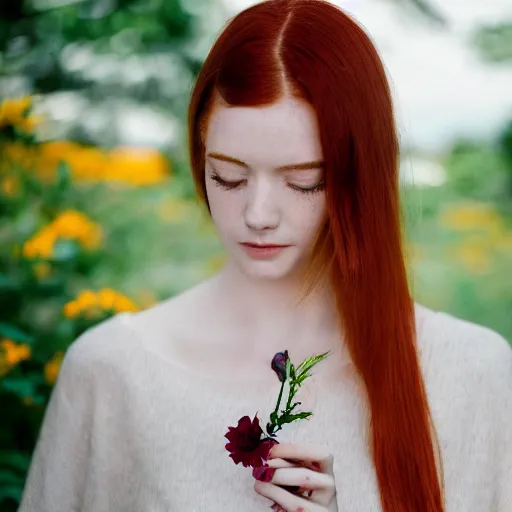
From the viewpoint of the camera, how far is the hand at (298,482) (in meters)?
1.42

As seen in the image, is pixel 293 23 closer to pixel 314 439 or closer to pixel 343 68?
pixel 343 68

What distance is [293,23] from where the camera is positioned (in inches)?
57.7

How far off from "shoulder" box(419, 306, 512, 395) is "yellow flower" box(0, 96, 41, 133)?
3.15ft

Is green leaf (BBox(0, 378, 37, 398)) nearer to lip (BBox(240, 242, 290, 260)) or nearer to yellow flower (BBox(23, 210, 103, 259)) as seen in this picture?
yellow flower (BBox(23, 210, 103, 259))

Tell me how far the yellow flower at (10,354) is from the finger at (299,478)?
82cm

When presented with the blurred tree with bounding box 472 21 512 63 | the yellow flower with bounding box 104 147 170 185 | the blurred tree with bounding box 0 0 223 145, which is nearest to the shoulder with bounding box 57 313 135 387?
the blurred tree with bounding box 0 0 223 145

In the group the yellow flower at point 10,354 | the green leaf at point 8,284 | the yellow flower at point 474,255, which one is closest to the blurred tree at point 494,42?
the yellow flower at point 474,255

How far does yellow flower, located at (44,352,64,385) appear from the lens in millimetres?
2150

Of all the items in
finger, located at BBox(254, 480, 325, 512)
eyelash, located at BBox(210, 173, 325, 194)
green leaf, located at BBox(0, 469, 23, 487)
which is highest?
eyelash, located at BBox(210, 173, 325, 194)

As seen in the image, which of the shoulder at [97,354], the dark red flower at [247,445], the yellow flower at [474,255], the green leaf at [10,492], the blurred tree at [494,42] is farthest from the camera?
the yellow flower at [474,255]

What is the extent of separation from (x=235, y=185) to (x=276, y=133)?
113 millimetres

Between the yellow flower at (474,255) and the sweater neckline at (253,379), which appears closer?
the sweater neckline at (253,379)

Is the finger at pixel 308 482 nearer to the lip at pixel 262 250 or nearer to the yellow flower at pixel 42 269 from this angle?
the lip at pixel 262 250

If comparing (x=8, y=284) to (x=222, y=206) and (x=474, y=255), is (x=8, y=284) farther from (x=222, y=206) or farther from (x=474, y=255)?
(x=474, y=255)
